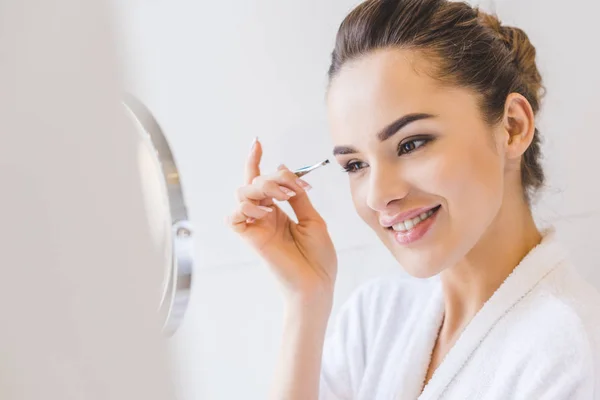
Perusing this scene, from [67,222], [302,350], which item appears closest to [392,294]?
[302,350]

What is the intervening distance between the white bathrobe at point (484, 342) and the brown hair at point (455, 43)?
17cm

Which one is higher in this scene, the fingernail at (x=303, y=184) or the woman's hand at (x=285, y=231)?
the fingernail at (x=303, y=184)

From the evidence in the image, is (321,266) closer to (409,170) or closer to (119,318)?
(409,170)

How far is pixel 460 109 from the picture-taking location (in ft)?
3.05

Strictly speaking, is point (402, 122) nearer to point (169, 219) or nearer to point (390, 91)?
point (390, 91)

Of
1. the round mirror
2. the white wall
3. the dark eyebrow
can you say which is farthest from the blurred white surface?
the white wall

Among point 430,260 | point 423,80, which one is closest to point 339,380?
point 430,260

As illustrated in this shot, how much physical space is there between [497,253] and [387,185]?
8.2 inches

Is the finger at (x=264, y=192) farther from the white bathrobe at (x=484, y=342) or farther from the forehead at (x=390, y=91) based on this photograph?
the white bathrobe at (x=484, y=342)

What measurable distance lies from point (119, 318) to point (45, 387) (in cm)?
4

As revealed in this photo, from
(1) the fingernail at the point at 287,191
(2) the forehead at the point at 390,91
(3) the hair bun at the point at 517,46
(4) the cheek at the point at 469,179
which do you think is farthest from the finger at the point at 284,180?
(3) the hair bun at the point at 517,46

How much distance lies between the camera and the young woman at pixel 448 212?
92 centimetres

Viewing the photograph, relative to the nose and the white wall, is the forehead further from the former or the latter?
the white wall

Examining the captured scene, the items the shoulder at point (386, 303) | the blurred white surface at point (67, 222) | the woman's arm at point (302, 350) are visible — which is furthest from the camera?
the shoulder at point (386, 303)
